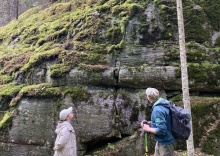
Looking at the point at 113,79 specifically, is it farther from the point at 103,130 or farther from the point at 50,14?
the point at 50,14

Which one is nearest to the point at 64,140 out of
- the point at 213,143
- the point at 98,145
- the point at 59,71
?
the point at 98,145

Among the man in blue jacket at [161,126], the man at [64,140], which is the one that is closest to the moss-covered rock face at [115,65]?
the man at [64,140]

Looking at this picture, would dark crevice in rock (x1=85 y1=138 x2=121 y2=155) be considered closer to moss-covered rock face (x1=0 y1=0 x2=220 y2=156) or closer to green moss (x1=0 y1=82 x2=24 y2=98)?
moss-covered rock face (x1=0 y1=0 x2=220 y2=156)

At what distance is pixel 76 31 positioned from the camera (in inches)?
476

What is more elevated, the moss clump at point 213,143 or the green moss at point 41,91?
the green moss at point 41,91

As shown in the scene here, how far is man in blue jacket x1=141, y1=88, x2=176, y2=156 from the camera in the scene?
16.9 ft

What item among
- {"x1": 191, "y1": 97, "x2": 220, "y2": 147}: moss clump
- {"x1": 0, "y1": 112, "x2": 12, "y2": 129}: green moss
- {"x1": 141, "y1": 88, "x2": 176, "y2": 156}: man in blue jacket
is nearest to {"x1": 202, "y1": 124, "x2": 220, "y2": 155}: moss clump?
{"x1": 191, "y1": 97, "x2": 220, "y2": 147}: moss clump

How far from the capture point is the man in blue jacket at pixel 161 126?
203 inches

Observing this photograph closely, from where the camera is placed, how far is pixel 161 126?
16.8ft

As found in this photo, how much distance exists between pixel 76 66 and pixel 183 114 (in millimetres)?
6304

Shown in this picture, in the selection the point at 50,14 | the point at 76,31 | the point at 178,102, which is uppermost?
the point at 50,14

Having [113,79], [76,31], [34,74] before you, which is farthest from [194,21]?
[34,74]

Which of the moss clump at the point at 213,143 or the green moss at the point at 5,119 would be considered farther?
the green moss at the point at 5,119

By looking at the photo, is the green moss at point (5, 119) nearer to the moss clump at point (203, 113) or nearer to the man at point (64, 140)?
the man at point (64, 140)
